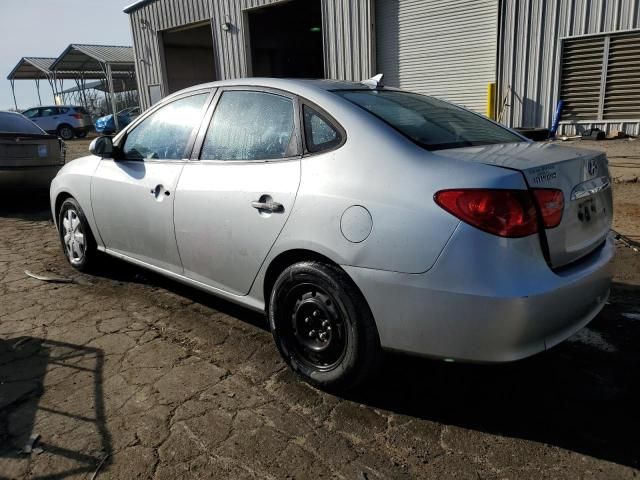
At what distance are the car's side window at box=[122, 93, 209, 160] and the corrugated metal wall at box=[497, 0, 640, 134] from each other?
846 centimetres

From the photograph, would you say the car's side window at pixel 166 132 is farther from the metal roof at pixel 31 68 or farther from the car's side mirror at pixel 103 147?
the metal roof at pixel 31 68

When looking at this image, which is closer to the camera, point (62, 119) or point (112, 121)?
point (62, 119)

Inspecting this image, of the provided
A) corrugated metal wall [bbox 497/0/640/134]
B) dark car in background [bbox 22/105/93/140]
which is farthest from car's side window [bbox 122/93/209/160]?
dark car in background [bbox 22/105/93/140]

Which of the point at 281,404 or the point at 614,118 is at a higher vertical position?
the point at 614,118

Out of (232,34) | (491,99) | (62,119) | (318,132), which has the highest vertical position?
(232,34)

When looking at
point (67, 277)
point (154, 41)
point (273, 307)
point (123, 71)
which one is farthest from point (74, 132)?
point (273, 307)

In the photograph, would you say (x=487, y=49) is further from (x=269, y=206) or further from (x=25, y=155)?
(x=269, y=206)

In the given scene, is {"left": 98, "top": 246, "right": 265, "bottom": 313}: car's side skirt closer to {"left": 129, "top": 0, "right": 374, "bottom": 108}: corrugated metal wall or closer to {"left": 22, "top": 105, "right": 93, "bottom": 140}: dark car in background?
{"left": 129, "top": 0, "right": 374, "bottom": 108}: corrugated metal wall

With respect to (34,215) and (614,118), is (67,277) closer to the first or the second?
(34,215)

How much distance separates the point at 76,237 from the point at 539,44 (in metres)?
8.98

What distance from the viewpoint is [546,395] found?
254cm

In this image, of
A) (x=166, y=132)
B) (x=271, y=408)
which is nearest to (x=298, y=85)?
(x=166, y=132)

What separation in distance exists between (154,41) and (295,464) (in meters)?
18.8

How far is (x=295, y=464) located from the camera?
211cm
